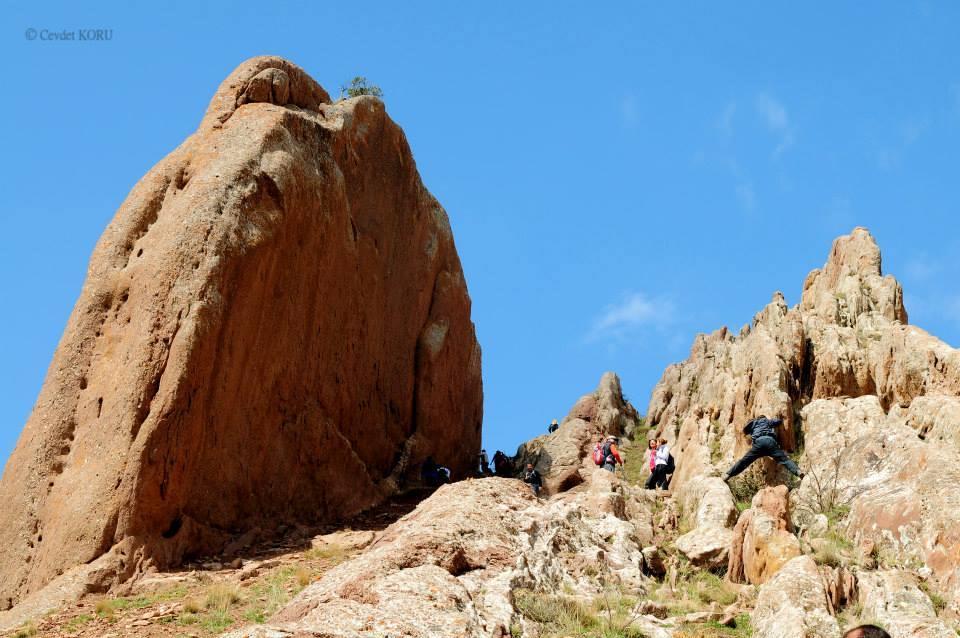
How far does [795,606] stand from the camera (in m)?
14.6

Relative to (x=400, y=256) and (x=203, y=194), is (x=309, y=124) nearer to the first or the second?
(x=203, y=194)

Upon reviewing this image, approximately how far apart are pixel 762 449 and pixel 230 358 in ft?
36.6

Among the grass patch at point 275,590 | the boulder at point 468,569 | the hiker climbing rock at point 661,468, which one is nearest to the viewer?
the boulder at point 468,569

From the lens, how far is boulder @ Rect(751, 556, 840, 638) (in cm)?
1406

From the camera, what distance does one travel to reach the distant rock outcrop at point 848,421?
17688mm

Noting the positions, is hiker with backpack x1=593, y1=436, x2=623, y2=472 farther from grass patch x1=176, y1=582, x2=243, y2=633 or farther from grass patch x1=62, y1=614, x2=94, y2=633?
grass patch x1=62, y1=614, x2=94, y2=633

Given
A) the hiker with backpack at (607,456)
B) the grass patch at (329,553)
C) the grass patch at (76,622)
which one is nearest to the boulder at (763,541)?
the grass patch at (329,553)

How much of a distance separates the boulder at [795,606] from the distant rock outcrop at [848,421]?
0.07 m

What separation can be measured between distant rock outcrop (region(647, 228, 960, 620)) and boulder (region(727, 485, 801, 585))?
0.11 ft

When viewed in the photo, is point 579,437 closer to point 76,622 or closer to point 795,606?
point 76,622

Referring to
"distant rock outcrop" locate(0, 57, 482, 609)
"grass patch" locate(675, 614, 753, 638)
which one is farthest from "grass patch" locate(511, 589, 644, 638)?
"distant rock outcrop" locate(0, 57, 482, 609)

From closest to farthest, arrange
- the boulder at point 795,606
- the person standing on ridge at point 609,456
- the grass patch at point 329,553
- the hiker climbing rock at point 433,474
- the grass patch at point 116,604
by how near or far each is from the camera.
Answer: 1. the boulder at point 795,606
2. the grass patch at point 116,604
3. the grass patch at point 329,553
4. the person standing on ridge at point 609,456
5. the hiker climbing rock at point 433,474

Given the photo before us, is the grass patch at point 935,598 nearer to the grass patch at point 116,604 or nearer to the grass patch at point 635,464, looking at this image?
the grass patch at point 116,604

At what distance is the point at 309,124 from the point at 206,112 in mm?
2532
